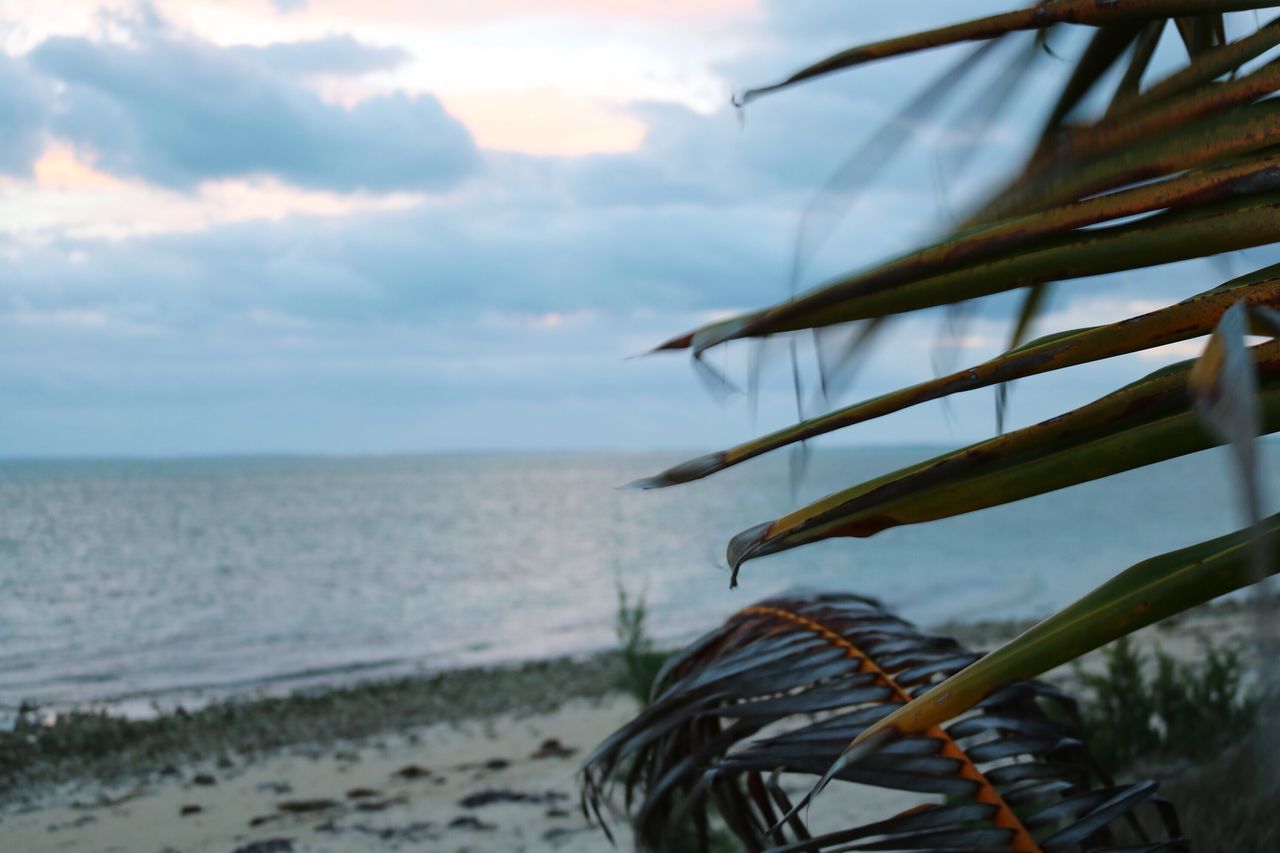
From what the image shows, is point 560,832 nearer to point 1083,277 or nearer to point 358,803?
point 358,803

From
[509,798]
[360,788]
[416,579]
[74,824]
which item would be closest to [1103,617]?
[509,798]

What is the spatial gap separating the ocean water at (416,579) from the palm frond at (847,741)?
24.0 inches

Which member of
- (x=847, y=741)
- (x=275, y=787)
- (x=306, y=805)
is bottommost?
(x=275, y=787)

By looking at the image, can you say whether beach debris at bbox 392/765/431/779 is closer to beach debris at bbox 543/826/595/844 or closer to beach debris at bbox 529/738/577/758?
beach debris at bbox 529/738/577/758

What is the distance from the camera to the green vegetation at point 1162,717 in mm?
5914

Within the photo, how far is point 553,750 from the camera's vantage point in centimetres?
938

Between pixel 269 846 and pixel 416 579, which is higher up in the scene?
pixel 269 846

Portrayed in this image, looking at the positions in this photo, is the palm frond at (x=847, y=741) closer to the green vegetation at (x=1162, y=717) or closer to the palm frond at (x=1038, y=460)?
the palm frond at (x=1038, y=460)

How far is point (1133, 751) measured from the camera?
6.00 m

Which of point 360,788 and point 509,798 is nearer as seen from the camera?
point 509,798

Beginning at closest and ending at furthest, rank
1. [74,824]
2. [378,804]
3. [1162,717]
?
[1162,717]
[378,804]
[74,824]

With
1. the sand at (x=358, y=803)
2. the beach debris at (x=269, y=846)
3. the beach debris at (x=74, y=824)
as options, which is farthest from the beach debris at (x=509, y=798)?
the beach debris at (x=74, y=824)

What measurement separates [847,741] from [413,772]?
791cm

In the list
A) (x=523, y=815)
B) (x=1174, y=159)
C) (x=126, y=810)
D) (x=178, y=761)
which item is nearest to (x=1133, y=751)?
(x=523, y=815)
